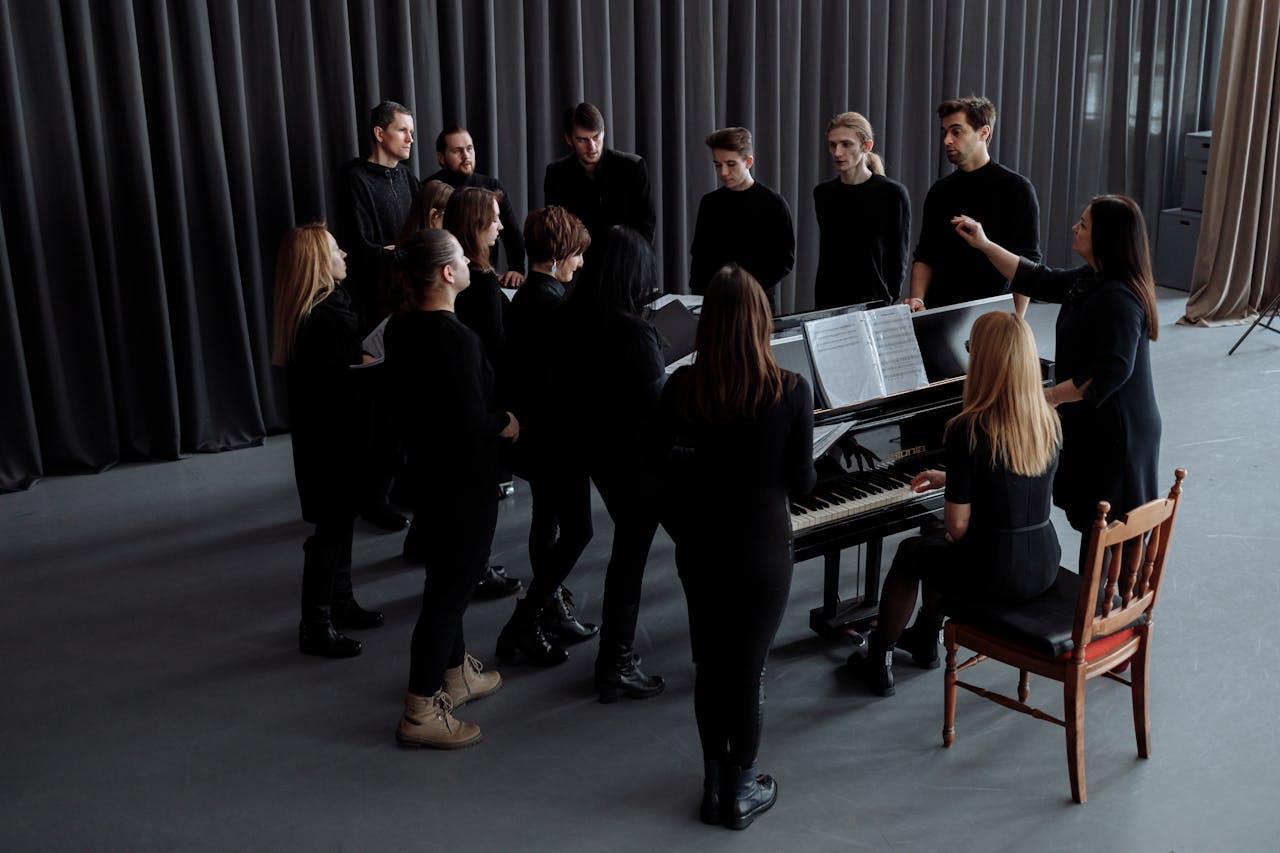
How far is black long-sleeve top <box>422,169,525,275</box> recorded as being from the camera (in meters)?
5.19

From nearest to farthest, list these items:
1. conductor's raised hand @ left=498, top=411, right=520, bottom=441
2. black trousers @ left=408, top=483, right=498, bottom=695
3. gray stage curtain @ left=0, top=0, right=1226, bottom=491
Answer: black trousers @ left=408, top=483, right=498, bottom=695 → conductor's raised hand @ left=498, top=411, right=520, bottom=441 → gray stage curtain @ left=0, top=0, right=1226, bottom=491

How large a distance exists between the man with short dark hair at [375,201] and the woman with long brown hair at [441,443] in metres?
2.09

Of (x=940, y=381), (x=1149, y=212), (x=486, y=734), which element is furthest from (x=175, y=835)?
(x=1149, y=212)

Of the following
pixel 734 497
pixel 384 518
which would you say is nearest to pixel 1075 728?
pixel 734 497

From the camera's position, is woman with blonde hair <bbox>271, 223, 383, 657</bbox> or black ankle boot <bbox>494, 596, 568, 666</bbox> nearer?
woman with blonde hair <bbox>271, 223, 383, 657</bbox>

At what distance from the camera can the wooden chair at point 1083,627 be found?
2.89 meters

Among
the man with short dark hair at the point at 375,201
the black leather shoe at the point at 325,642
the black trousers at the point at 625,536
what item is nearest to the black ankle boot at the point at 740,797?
the black trousers at the point at 625,536

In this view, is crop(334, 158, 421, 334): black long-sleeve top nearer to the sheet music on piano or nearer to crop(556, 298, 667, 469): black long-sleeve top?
crop(556, 298, 667, 469): black long-sleeve top

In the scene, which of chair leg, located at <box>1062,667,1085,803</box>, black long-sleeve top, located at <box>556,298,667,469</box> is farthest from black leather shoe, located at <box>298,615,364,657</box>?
chair leg, located at <box>1062,667,1085,803</box>

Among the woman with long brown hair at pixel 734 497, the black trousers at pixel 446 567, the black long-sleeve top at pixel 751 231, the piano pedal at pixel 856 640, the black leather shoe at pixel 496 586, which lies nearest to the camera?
the woman with long brown hair at pixel 734 497

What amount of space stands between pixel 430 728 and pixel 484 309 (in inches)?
49.8

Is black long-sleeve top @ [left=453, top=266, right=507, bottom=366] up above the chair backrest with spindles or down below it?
above

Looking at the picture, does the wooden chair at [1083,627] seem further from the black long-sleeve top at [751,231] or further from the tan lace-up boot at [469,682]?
the black long-sleeve top at [751,231]

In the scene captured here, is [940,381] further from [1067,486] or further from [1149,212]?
[1149,212]
